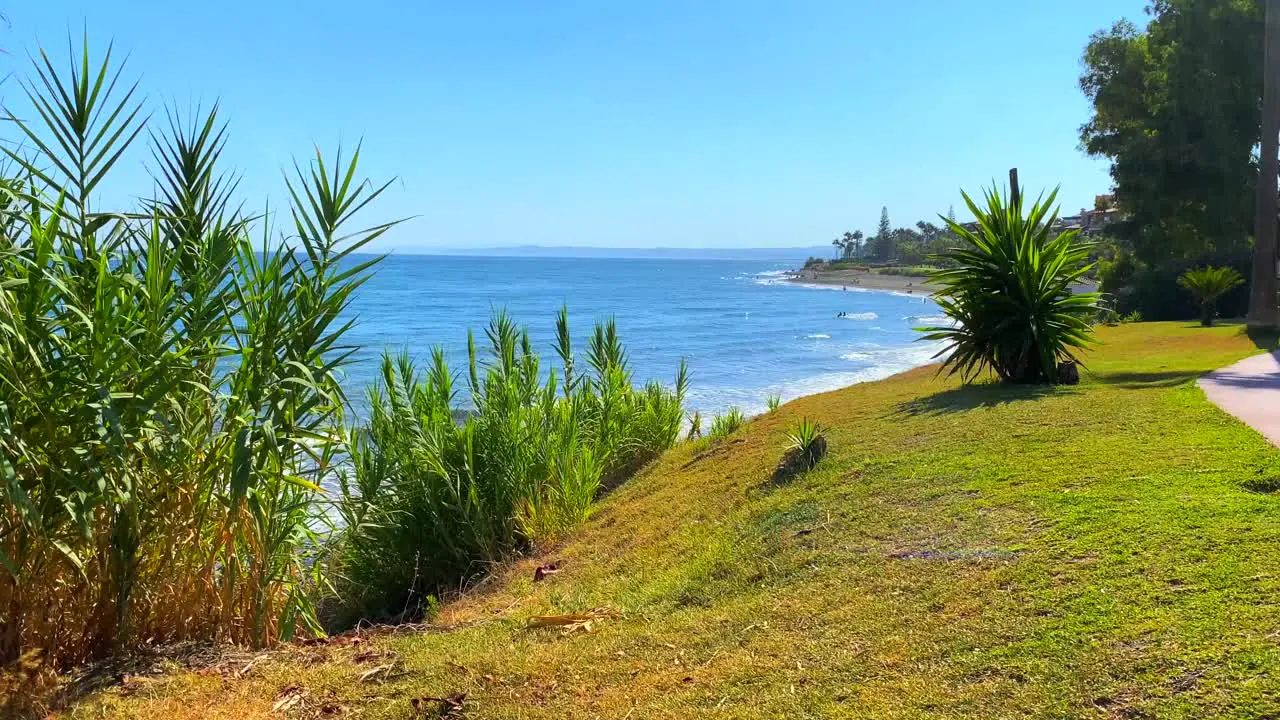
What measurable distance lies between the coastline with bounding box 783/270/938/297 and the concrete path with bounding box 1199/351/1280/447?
236ft

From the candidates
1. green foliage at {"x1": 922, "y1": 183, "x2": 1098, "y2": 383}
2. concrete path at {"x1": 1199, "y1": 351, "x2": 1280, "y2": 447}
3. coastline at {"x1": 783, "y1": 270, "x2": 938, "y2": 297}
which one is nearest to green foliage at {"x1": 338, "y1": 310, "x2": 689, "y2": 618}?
green foliage at {"x1": 922, "y1": 183, "x2": 1098, "y2": 383}

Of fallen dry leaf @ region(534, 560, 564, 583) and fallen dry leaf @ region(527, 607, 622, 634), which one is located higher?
fallen dry leaf @ region(527, 607, 622, 634)

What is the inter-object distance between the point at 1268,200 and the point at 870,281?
96.8m

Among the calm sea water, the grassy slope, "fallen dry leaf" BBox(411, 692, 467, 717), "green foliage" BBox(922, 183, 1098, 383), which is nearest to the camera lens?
the grassy slope

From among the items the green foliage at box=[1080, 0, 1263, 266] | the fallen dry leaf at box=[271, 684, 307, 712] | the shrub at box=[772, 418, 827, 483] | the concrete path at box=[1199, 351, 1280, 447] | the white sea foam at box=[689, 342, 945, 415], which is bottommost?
the white sea foam at box=[689, 342, 945, 415]

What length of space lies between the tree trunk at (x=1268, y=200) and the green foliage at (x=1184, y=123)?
9373 mm

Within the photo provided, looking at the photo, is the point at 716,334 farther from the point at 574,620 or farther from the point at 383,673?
the point at 383,673

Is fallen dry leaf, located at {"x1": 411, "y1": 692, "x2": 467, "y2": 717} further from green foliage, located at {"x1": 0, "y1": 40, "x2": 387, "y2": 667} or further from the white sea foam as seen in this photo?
the white sea foam

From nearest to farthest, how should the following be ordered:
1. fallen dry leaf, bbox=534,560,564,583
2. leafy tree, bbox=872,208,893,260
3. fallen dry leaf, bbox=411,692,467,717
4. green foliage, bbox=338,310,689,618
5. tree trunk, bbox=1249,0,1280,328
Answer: fallen dry leaf, bbox=411,692,467,717 → fallen dry leaf, bbox=534,560,564,583 → green foliage, bbox=338,310,689,618 → tree trunk, bbox=1249,0,1280,328 → leafy tree, bbox=872,208,893,260

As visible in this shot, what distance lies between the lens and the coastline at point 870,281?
8838 cm

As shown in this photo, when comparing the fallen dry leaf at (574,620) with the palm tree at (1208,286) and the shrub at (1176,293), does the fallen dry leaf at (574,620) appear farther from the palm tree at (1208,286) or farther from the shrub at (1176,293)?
the shrub at (1176,293)

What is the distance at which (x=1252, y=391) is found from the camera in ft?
27.8

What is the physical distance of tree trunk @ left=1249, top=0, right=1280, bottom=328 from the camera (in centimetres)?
1564

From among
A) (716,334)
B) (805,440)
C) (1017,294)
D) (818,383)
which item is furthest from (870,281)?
(805,440)
